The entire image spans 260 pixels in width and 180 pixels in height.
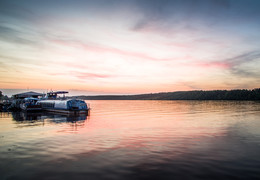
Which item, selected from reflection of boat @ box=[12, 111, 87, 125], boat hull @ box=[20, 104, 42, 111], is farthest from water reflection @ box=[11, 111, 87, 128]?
boat hull @ box=[20, 104, 42, 111]

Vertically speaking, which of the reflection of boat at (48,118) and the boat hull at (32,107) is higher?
the boat hull at (32,107)

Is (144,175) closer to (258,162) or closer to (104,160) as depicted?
(104,160)

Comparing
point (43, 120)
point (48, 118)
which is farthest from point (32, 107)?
point (43, 120)

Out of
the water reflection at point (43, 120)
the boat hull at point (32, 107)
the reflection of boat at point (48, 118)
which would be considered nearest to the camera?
the water reflection at point (43, 120)

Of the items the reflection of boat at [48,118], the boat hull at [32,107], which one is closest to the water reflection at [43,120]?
the reflection of boat at [48,118]

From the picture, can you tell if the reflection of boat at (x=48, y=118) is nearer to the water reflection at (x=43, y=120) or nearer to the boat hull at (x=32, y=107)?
the water reflection at (x=43, y=120)

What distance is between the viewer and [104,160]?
1433 cm

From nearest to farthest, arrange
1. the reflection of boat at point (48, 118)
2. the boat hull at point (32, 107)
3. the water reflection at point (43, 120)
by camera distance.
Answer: the water reflection at point (43, 120) < the reflection of boat at point (48, 118) < the boat hull at point (32, 107)

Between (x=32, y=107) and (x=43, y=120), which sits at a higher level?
(x=32, y=107)

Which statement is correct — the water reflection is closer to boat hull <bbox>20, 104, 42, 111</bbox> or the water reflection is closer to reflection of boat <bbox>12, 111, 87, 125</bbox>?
reflection of boat <bbox>12, 111, 87, 125</bbox>

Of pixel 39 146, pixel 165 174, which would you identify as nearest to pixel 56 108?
pixel 39 146

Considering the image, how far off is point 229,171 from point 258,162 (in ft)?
12.2

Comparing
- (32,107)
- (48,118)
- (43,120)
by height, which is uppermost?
(32,107)

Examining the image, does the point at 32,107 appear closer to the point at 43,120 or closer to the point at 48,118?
the point at 48,118
